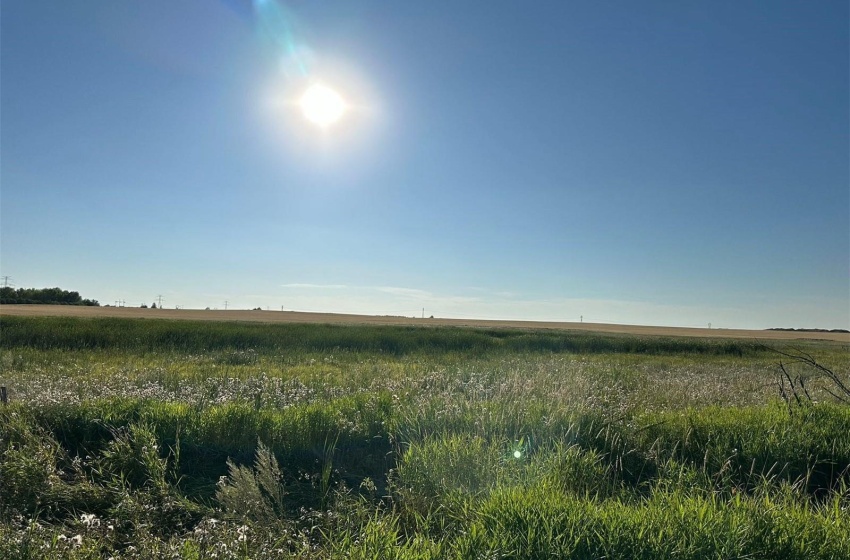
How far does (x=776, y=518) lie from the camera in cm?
342

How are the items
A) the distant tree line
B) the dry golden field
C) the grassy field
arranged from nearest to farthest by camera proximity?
the grassy field → the dry golden field → the distant tree line

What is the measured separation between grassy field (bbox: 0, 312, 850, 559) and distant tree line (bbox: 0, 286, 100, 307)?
90.5 m

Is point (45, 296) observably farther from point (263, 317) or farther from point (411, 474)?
point (411, 474)

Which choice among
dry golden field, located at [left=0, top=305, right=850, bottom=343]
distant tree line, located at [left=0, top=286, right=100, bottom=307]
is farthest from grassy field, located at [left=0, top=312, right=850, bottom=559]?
distant tree line, located at [left=0, top=286, right=100, bottom=307]

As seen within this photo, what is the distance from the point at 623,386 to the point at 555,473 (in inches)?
292

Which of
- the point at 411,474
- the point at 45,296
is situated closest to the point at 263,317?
the point at 45,296

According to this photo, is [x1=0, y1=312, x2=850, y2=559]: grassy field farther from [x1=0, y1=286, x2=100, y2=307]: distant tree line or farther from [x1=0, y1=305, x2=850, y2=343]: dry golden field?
[x1=0, y1=286, x2=100, y2=307]: distant tree line

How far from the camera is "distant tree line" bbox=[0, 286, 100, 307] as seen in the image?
7981 centimetres

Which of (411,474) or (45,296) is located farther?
(45,296)

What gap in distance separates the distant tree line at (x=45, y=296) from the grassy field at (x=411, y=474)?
90.5 meters

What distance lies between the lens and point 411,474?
14.7 ft

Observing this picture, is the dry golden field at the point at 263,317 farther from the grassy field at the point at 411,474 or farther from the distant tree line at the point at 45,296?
the grassy field at the point at 411,474

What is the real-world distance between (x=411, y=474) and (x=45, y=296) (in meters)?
102

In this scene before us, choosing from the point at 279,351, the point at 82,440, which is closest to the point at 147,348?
the point at 279,351
